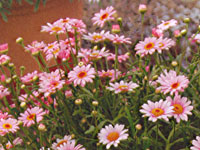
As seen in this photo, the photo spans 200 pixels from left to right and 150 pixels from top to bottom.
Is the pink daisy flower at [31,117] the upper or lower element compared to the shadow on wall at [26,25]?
lower

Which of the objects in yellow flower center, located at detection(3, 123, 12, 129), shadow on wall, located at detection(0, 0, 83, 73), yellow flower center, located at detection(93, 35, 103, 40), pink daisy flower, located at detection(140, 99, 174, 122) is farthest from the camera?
shadow on wall, located at detection(0, 0, 83, 73)

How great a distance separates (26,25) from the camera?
1412 mm

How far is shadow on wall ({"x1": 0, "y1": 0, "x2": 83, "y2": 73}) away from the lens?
4.57 ft

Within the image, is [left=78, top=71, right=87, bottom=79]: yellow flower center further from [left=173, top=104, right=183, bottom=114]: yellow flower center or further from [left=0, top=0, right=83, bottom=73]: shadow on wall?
[left=0, top=0, right=83, bottom=73]: shadow on wall

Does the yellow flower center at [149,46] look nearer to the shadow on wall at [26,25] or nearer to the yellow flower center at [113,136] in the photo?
the yellow flower center at [113,136]

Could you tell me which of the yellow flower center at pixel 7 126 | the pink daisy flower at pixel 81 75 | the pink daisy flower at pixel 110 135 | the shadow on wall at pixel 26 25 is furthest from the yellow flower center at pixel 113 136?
the shadow on wall at pixel 26 25

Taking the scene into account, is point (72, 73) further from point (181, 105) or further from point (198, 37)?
point (198, 37)

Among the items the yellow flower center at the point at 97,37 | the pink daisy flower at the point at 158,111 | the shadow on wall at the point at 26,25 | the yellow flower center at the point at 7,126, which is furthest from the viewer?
the shadow on wall at the point at 26,25

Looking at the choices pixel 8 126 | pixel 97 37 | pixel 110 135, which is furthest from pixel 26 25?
pixel 110 135

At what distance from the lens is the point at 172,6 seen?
1.83 metres

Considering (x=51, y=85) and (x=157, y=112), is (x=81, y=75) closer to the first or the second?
(x=51, y=85)

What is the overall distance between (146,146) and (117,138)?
7 centimetres

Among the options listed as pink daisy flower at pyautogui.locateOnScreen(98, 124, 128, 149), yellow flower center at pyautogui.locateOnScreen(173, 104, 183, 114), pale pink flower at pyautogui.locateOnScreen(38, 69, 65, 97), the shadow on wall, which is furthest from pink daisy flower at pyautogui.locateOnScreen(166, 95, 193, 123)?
the shadow on wall

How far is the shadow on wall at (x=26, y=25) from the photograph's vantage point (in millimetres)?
1394
